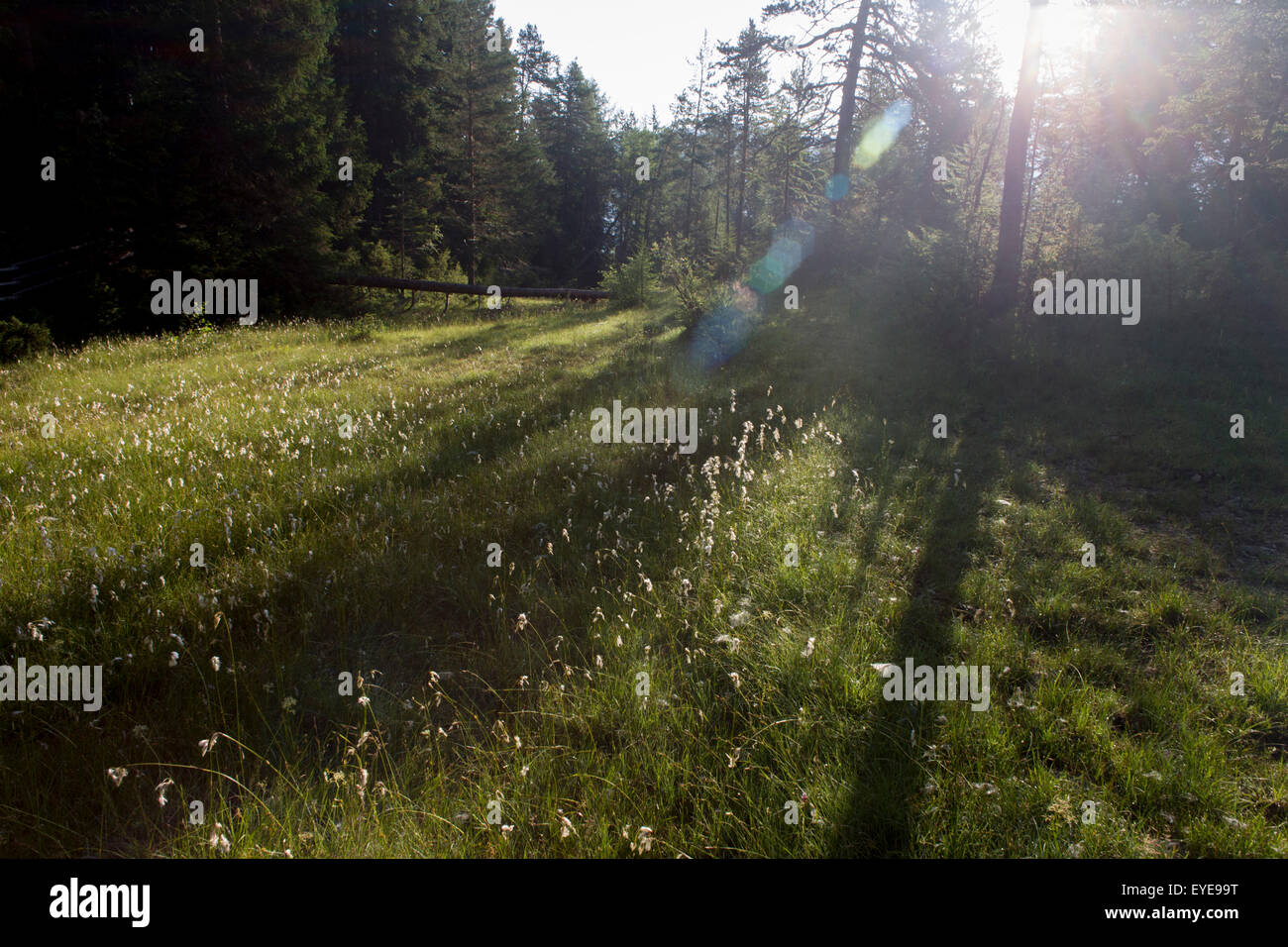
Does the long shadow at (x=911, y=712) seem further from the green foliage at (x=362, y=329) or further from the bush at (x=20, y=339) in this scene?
the bush at (x=20, y=339)

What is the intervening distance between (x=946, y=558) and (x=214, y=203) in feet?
70.5

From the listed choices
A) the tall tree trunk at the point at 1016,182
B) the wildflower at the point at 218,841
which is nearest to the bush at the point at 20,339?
the wildflower at the point at 218,841

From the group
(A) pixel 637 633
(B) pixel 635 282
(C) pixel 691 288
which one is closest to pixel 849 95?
(B) pixel 635 282

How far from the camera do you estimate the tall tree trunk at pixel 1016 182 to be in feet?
35.0

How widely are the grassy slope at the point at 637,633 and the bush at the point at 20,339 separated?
21.5 feet

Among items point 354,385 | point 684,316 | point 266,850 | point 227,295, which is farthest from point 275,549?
point 227,295

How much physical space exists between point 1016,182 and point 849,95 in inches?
496

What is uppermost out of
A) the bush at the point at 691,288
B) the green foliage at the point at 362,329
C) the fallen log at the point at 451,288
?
the fallen log at the point at 451,288

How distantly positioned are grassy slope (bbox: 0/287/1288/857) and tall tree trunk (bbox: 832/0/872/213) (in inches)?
686

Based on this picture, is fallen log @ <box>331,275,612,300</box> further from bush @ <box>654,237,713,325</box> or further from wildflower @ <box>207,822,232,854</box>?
wildflower @ <box>207,822,232,854</box>

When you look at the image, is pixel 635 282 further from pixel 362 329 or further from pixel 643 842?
pixel 643 842

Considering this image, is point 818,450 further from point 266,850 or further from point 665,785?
point 266,850

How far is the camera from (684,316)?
17188 millimetres

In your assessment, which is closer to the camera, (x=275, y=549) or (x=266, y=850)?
(x=266, y=850)
